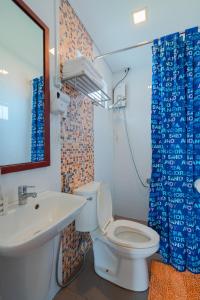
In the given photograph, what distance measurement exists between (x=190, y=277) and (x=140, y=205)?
3.63ft

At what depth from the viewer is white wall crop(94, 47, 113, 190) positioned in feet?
7.01

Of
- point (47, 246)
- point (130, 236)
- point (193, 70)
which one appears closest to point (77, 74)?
point (193, 70)

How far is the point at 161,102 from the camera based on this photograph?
1.72 meters

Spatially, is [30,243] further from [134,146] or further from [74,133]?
[134,146]

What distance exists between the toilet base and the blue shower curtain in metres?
0.46

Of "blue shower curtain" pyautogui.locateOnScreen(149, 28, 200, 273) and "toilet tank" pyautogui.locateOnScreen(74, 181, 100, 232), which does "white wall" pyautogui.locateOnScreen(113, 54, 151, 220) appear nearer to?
"blue shower curtain" pyautogui.locateOnScreen(149, 28, 200, 273)

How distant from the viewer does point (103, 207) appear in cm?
162

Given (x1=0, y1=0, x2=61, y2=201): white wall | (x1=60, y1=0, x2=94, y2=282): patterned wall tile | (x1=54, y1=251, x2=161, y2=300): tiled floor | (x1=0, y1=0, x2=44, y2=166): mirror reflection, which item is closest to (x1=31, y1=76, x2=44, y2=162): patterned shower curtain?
(x1=0, y1=0, x2=44, y2=166): mirror reflection

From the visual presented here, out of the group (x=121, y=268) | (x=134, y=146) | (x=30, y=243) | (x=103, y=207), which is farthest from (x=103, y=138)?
(x=30, y=243)

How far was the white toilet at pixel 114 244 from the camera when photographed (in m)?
1.34

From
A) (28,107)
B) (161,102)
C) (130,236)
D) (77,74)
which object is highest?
(77,74)

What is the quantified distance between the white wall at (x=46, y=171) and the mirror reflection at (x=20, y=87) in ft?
0.30

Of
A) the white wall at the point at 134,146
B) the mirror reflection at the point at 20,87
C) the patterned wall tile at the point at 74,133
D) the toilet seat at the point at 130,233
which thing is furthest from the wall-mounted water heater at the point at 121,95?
the toilet seat at the point at 130,233

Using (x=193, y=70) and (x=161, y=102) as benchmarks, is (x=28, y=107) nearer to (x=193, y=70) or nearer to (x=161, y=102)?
(x=161, y=102)
